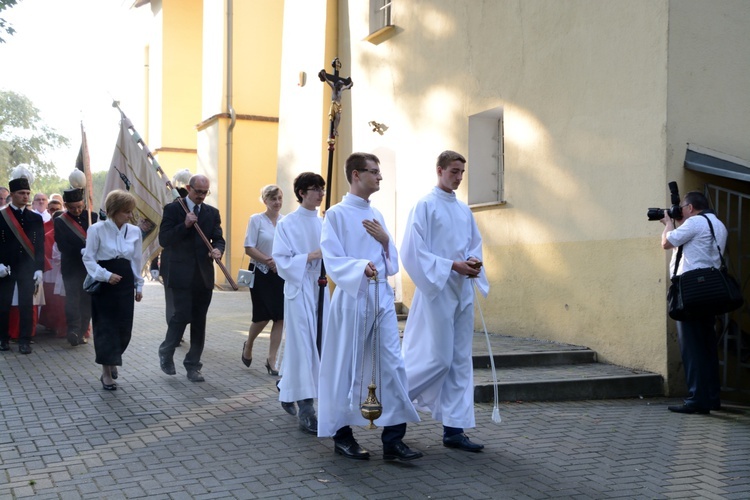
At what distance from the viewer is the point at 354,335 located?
19.6 feet

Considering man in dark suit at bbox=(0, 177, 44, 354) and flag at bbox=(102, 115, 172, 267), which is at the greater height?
flag at bbox=(102, 115, 172, 267)

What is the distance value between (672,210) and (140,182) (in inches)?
271

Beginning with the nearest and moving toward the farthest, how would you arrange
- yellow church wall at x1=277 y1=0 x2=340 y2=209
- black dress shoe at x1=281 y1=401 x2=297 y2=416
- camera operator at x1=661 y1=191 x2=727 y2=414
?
black dress shoe at x1=281 y1=401 x2=297 y2=416 < camera operator at x1=661 y1=191 x2=727 y2=414 < yellow church wall at x1=277 y1=0 x2=340 y2=209

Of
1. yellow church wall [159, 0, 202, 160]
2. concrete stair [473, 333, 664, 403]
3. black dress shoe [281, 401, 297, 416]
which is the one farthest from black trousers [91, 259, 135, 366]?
yellow church wall [159, 0, 202, 160]

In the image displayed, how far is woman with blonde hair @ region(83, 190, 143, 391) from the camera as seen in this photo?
26.9 feet

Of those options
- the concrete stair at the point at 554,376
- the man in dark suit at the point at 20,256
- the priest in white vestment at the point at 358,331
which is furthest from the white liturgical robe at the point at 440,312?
the man in dark suit at the point at 20,256

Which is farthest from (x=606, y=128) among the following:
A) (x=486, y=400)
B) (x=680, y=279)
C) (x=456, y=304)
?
(x=456, y=304)

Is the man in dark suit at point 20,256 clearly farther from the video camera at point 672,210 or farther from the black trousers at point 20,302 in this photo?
the video camera at point 672,210

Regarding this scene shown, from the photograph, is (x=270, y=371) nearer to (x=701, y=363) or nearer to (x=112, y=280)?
(x=112, y=280)

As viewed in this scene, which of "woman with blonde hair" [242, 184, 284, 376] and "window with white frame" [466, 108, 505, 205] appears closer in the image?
"woman with blonde hair" [242, 184, 284, 376]

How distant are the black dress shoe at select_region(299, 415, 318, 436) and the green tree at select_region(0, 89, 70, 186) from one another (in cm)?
4801

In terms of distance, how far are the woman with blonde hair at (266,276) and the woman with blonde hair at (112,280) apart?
1172 millimetres

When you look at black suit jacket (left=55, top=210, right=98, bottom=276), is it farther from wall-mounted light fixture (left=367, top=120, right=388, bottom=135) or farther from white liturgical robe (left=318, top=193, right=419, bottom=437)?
white liturgical robe (left=318, top=193, right=419, bottom=437)

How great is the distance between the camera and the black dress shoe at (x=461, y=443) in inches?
241
